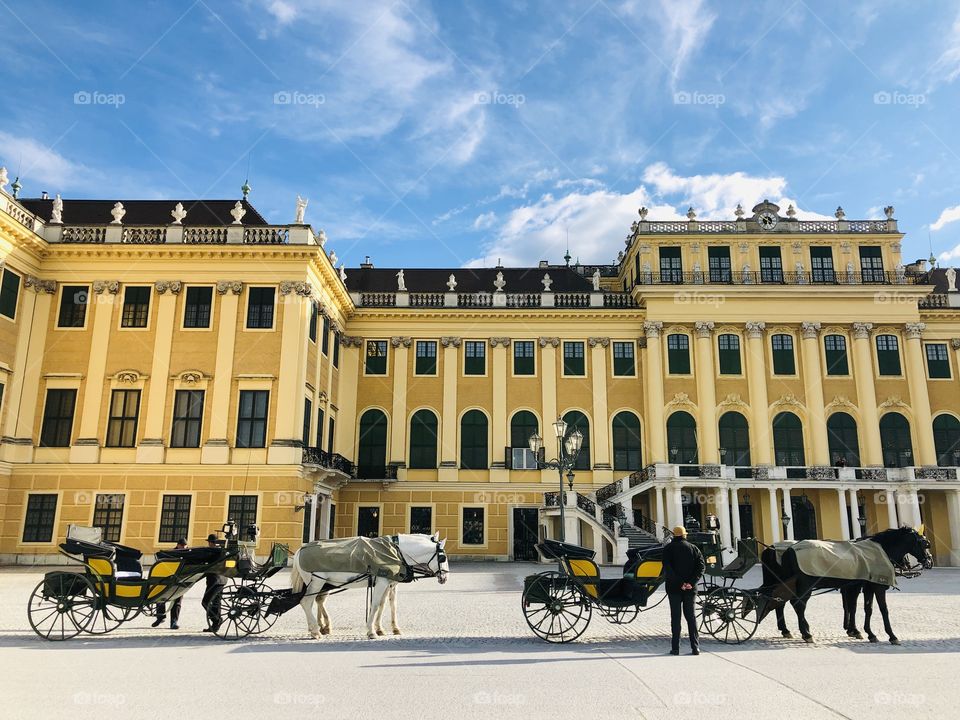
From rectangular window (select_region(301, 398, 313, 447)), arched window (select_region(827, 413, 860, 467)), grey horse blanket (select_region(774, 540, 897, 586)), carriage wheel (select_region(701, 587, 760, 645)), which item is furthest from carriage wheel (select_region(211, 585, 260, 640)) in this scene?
arched window (select_region(827, 413, 860, 467))

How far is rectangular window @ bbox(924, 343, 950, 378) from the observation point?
124 feet

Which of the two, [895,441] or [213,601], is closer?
[213,601]

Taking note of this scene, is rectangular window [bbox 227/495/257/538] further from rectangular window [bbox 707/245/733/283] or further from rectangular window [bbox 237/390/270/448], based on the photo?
rectangular window [bbox 707/245/733/283]

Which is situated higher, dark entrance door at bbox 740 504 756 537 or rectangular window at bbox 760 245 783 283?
rectangular window at bbox 760 245 783 283

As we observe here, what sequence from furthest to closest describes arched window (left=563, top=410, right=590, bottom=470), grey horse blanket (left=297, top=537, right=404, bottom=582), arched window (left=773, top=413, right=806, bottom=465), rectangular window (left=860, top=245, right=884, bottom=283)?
rectangular window (left=860, top=245, right=884, bottom=283)
arched window (left=563, top=410, right=590, bottom=470)
arched window (left=773, top=413, right=806, bottom=465)
grey horse blanket (left=297, top=537, right=404, bottom=582)

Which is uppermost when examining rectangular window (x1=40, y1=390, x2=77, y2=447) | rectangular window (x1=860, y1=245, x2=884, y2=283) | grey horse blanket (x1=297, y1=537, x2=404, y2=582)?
rectangular window (x1=860, y1=245, x2=884, y2=283)

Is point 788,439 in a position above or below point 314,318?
below

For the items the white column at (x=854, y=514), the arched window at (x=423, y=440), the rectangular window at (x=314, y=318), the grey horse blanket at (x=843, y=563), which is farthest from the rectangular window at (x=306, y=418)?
the white column at (x=854, y=514)

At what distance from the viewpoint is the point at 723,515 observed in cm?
3231

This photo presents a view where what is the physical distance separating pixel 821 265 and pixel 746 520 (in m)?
13.2

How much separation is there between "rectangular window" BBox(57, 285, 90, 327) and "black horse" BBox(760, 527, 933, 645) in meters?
27.4

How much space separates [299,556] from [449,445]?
80.3ft

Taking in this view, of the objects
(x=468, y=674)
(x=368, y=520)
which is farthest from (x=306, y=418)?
(x=468, y=674)

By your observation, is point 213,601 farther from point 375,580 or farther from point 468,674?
point 468,674
